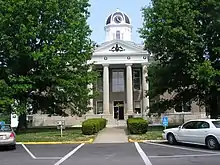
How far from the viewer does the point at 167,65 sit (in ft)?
96.3

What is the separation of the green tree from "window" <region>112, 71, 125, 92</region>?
2222cm

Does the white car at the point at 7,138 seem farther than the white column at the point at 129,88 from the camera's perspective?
No

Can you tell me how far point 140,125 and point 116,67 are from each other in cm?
2933

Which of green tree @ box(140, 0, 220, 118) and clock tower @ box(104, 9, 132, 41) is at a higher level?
clock tower @ box(104, 9, 132, 41)

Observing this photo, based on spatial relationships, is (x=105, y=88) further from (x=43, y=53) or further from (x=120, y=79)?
(x=43, y=53)

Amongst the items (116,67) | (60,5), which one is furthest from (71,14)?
(116,67)

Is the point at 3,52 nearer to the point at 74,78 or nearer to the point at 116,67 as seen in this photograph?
the point at 74,78

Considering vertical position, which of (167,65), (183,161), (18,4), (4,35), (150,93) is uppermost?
(18,4)

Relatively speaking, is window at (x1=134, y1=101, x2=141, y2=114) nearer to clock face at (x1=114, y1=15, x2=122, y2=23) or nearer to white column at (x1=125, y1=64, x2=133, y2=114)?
white column at (x1=125, y1=64, x2=133, y2=114)

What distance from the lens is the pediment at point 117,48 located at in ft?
165

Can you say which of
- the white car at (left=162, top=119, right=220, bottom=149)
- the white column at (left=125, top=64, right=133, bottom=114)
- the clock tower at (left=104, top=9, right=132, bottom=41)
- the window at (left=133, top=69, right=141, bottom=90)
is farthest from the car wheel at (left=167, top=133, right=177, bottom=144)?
the clock tower at (left=104, top=9, right=132, bottom=41)

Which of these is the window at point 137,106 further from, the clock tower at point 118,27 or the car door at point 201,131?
the car door at point 201,131

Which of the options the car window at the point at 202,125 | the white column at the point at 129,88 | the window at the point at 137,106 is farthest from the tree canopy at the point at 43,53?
the window at the point at 137,106

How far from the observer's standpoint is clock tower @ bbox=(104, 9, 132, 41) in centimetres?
6580
